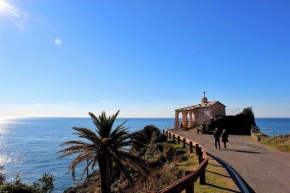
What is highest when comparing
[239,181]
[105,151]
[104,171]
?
[105,151]

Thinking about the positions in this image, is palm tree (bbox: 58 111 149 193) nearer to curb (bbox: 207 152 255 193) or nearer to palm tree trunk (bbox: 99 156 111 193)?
palm tree trunk (bbox: 99 156 111 193)

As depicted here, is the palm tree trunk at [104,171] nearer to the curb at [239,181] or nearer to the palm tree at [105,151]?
the palm tree at [105,151]

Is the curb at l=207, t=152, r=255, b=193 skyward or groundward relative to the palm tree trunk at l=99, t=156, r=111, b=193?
skyward

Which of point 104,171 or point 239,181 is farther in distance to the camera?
point 104,171

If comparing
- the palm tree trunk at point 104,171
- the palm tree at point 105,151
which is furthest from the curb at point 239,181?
the palm tree trunk at point 104,171

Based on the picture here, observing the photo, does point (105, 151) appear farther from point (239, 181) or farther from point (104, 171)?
point (239, 181)

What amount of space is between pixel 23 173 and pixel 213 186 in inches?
1470

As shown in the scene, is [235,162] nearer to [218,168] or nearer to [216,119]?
[218,168]

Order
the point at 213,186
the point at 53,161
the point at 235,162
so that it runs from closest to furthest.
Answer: the point at 213,186
the point at 235,162
the point at 53,161

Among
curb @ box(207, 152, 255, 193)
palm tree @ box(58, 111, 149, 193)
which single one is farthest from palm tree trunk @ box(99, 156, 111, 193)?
curb @ box(207, 152, 255, 193)

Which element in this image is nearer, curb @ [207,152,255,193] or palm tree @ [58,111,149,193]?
curb @ [207,152,255,193]

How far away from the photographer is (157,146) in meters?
23.0

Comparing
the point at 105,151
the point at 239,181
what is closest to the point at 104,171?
the point at 105,151

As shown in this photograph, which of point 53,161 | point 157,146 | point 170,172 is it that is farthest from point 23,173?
point 170,172
